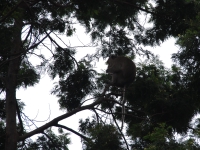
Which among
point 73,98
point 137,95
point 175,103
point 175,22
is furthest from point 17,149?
point 175,22

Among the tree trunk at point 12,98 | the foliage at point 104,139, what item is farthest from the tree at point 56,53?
the foliage at point 104,139

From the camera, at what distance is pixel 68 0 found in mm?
8344

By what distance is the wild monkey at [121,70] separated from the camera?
30.9 ft

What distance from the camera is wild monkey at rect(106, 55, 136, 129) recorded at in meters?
9.43

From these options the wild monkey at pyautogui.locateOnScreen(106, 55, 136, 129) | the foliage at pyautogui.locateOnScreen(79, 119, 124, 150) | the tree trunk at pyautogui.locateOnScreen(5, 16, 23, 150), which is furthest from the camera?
the wild monkey at pyautogui.locateOnScreen(106, 55, 136, 129)

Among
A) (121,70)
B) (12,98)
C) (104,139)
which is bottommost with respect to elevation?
(104,139)

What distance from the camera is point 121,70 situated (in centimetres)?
1004

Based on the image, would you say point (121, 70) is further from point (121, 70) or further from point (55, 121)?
point (55, 121)

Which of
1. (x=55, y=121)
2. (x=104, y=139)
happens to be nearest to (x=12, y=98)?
(x=55, y=121)

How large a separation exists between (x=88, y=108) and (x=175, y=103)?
1.69 meters

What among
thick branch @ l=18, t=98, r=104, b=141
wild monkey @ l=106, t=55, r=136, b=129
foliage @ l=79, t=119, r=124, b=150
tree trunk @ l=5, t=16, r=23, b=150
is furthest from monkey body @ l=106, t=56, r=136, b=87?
foliage @ l=79, t=119, r=124, b=150

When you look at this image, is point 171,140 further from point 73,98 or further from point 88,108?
point 73,98

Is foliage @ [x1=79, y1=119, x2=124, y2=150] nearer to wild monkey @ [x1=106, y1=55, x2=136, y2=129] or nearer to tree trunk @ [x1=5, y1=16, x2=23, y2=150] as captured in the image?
tree trunk @ [x1=5, y1=16, x2=23, y2=150]

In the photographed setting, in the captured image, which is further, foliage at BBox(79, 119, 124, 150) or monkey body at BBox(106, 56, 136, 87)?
monkey body at BBox(106, 56, 136, 87)
